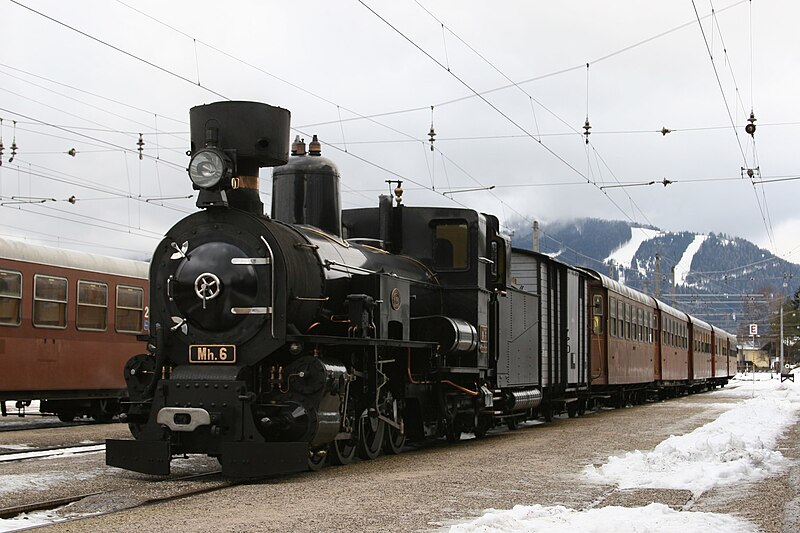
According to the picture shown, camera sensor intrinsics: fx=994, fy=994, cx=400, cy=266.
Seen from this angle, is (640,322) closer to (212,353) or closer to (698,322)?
(698,322)

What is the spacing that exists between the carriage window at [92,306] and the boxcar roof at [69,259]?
32cm

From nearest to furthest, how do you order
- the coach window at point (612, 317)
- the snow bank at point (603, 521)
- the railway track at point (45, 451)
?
1. the snow bank at point (603, 521)
2. the railway track at point (45, 451)
3. the coach window at point (612, 317)

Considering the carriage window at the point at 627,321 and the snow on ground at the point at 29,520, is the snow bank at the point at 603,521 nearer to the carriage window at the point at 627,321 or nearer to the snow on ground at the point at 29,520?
the snow on ground at the point at 29,520

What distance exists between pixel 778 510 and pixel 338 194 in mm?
6779

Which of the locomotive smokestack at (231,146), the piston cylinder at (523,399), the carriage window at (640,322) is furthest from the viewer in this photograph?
the carriage window at (640,322)

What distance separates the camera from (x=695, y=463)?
36.8ft

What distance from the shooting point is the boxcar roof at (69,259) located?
17116 mm

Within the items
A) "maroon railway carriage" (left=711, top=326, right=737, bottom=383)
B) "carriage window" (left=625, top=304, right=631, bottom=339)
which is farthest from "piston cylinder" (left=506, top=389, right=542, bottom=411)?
"maroon railway carriage" (left=711, top=326, right=737, bottom=383)

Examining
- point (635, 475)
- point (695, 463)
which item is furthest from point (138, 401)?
point (695, 463)

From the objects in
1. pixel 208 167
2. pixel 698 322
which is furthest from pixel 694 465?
pixel 698 322

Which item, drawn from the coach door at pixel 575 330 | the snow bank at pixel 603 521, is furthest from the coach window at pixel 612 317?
the snow bank at pixel 603 521

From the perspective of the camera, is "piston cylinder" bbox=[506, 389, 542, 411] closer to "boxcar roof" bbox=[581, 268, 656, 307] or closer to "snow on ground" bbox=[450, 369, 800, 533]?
A: "snow on ground" bbox=[450, 369, 800, 533]

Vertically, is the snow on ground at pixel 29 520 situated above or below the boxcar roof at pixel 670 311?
below

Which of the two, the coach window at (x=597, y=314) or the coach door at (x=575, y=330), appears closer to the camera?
the coach door at (x=575, y=330)
